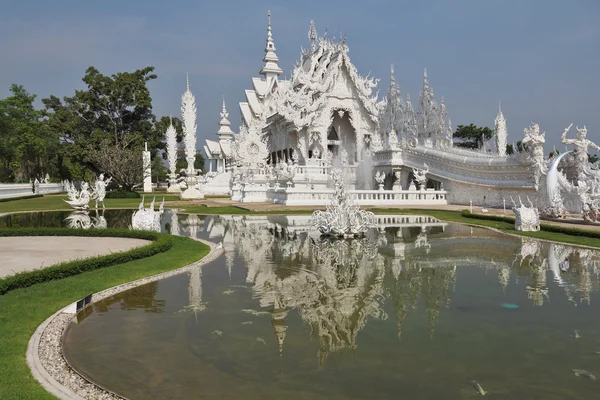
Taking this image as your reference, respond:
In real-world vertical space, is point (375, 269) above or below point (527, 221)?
below

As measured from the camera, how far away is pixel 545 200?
70.3 feet

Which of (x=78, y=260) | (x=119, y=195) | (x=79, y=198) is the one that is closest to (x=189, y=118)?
(x=119, y=195)

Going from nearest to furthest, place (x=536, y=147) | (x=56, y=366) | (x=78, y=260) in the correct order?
1. (x=56, y=366)
2. (x=78, y=260)
3. (x=536, y=147)

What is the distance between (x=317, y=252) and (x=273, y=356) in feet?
20.2

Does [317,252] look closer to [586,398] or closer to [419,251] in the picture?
[419,251]

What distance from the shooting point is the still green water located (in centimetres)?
436

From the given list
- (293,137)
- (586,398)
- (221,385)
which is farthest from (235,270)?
(293,137)

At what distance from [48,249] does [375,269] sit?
776 cm

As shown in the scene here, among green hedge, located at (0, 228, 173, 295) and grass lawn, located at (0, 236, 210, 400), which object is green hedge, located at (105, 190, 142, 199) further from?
grass lawn, located at (0, 236, 210, 400)

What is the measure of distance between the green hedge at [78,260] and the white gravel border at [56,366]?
1517 mm

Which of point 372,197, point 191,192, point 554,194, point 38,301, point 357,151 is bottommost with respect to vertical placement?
point 38,301

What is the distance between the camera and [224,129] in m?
62.6

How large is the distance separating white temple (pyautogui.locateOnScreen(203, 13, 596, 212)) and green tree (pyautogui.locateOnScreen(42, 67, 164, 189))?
1524 centimetres

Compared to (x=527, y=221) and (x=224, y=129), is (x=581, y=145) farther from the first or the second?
(x=224, y=129)
